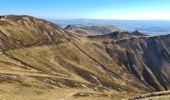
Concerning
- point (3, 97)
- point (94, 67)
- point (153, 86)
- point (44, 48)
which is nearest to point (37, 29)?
point (44, 48)

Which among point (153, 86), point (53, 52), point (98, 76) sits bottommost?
point (153, 86)

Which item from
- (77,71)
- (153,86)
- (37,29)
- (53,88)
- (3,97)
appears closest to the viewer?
(3,97)

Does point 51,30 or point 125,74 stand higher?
point 51,30

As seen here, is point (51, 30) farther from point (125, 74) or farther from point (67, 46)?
point (125, 74)

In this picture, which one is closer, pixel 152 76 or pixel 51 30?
pixel 51 30

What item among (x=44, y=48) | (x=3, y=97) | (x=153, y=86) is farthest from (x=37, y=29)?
(x=3, y=97)

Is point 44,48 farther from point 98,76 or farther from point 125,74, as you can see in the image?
point 125,74

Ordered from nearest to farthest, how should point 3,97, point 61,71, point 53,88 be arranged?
1. point 3,97
2. point 53,88
3. point 61,71
